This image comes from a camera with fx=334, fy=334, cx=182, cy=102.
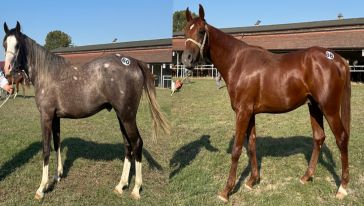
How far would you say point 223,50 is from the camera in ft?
15.0

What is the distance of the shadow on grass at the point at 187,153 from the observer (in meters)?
5.53

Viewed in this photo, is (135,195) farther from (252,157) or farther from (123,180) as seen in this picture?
(252,157)

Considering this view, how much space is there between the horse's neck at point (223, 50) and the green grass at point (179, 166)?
100 centimetres

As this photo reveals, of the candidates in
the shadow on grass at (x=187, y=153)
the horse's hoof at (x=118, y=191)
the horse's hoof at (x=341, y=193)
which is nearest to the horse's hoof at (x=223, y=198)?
the shadow on grass at (x=187, y=153)

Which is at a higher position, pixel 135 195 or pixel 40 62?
pixel 40 62

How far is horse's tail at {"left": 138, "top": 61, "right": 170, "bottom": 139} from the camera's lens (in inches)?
180

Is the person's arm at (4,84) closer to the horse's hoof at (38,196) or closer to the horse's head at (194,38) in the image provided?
the horse's hoof at (38,196)

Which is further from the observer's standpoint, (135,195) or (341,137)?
(341,137)

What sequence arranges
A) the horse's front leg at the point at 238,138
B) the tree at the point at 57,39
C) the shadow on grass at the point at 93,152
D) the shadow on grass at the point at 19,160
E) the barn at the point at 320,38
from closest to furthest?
the horse's front leg at the point at 238,138
the tree at the point at 57,39
the shadow on grass at the point at 19,160
the shadow on grass at the point at 93,152
the barn at the point at 320,38

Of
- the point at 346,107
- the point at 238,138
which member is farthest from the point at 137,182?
the point at 346,107

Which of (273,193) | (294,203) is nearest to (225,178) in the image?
(273,193)

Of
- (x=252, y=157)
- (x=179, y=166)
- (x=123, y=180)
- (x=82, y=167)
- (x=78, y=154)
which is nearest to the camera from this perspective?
(x=123, y=180)

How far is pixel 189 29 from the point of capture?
432 centimetres

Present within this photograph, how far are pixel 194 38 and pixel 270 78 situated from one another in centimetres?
114
